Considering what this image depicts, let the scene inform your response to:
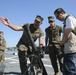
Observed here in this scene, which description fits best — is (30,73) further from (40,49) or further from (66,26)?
(66,26)

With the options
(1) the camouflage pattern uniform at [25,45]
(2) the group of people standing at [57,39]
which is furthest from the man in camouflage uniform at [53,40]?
(1) the camouflage pattern uniform at [25,45]

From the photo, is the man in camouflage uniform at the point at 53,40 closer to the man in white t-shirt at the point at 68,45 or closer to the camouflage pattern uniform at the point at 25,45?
the camouflage pattern uniform at the point at 25,45

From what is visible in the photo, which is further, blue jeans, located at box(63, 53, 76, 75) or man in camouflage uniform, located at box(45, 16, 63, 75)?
man in camouflage uniform, located at box(45, 16, 63, 75)

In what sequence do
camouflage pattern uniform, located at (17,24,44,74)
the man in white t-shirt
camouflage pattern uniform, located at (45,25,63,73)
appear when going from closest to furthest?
the man in white t-shirt, camouflage pattern uniform, located at (17,24,44,74), camouflage pattern uniform, located at (45,25,63,73)

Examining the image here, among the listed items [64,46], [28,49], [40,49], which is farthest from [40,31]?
[64,46]

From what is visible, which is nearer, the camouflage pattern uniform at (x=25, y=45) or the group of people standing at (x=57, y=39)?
the group of people standing at (x=57, y=39)

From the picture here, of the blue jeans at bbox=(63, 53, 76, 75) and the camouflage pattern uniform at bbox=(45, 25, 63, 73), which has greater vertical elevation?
the camouflage pattern uniform at bbox=(45, 25, 63, 73)

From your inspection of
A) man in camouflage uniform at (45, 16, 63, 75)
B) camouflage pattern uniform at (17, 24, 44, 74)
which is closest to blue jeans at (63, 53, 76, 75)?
camouflage pattern uniform at (17, 24, 44, 74)

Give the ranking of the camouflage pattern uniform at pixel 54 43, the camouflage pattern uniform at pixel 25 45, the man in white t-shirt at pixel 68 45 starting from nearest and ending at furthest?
the man in white t-shirt at pixel 68 45
the camouflage pattern uniform at pixel 25 45
the camouflage pattern uniform at pixel 54 43

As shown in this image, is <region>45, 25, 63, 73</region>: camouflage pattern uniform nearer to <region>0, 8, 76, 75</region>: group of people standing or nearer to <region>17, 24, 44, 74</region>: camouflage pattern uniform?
<region>0, 8, 76, 75</region>: group of people standing

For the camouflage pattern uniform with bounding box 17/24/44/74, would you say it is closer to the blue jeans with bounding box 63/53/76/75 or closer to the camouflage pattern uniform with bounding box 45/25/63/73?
the camouflage pattern uniform with bounding box 45/25/63/73

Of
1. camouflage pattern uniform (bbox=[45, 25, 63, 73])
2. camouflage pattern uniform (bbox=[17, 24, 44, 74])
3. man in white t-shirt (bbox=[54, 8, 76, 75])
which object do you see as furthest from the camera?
camouflage pattern uniform (bbox=[45, 25, 63, 73])

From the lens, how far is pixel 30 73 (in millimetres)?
7004

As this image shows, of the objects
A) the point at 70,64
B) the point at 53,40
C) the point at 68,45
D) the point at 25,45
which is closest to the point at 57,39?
the point at 53,40
